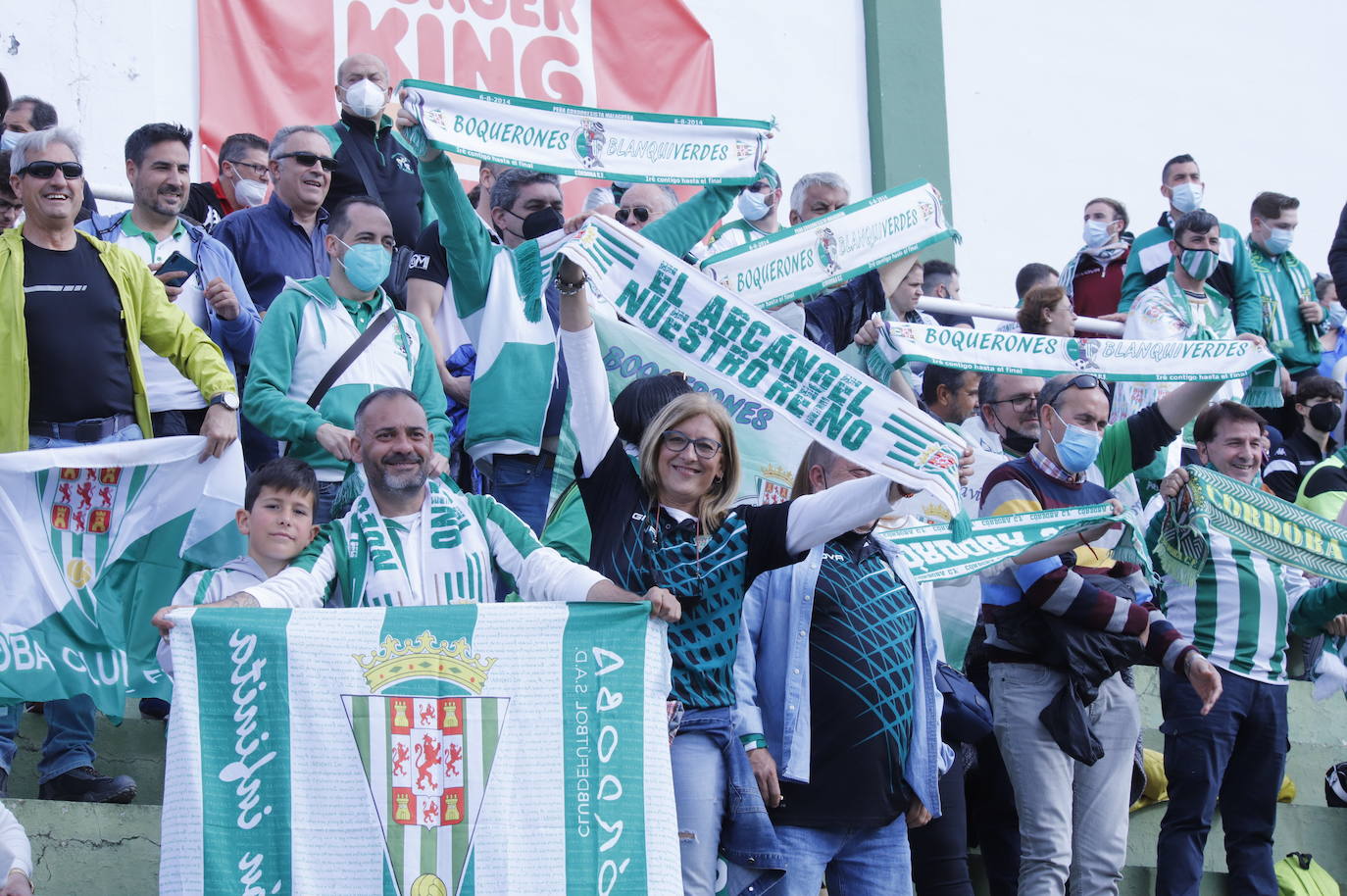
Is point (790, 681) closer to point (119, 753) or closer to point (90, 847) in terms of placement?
point (90, 847)

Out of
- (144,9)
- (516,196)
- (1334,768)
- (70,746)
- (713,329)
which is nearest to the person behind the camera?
(713,329)

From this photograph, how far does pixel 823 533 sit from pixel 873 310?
9.40 feet

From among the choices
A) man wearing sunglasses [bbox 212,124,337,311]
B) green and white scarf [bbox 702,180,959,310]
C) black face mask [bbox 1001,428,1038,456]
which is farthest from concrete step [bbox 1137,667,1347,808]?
man wearing sunglasses [bbox 212,124,337,311]

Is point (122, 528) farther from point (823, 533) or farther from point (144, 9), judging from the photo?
point (144, 9)

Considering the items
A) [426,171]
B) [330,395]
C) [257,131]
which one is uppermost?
[257,131]

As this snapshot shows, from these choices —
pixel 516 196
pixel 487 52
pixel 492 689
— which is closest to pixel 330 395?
pixel 516 196

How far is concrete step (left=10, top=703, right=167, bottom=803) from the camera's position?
6.48 m

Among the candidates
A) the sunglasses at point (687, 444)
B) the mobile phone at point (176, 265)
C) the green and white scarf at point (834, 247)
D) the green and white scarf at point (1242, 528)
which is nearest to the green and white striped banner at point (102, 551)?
the mobile phone at point (176, 265)

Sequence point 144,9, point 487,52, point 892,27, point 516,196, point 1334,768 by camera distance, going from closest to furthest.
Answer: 1. point 516,196
2. point 1334,768
3. point 144,9
4. point 487,52
5. point 892,27

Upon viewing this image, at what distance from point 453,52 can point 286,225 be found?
13.0 ft

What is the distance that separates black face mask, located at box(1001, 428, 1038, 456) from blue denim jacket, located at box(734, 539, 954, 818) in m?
1.93

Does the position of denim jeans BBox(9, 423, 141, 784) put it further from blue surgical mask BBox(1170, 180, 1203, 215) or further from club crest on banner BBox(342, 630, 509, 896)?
blue surgical mask BBox(1170, 180, 1203, 215)

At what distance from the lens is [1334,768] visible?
8.29 meters

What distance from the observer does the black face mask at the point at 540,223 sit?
724 cm
